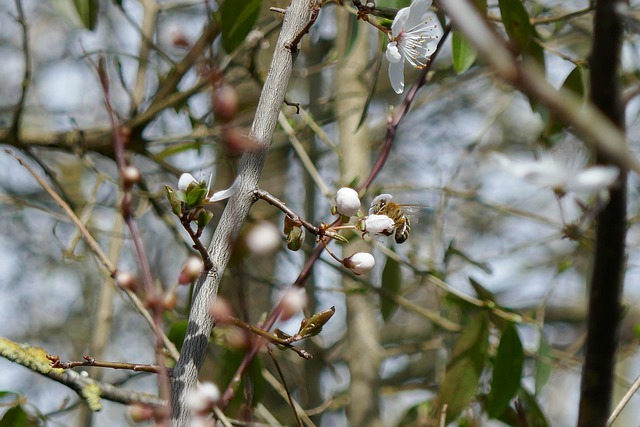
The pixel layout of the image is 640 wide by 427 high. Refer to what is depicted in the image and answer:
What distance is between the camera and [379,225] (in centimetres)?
89

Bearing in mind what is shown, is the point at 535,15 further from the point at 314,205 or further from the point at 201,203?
the point at 201,203

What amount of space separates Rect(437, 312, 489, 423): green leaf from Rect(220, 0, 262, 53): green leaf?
2.30 ft

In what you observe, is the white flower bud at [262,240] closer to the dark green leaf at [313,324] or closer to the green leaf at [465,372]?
the dark green leaf at [313,324]

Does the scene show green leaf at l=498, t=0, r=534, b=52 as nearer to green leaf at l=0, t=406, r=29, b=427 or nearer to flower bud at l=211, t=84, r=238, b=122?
flower bud at l=211, t=84, r=238, b=122

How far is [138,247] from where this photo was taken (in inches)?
28.5

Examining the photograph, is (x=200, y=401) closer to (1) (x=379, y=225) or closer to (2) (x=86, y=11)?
(1) (x=379, y=225)

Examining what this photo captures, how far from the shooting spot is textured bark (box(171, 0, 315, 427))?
76 centimetres

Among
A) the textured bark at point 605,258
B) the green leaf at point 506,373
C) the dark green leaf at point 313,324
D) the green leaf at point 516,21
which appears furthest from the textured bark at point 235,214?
the green leaf at point 506,373

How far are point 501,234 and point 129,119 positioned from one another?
2.39m

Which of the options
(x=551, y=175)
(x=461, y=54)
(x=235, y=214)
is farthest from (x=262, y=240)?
(x=461, y=54)

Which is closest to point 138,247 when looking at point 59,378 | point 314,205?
point 59,378

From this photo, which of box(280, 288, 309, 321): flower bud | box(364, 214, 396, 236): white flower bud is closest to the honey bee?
box(364, 214, 396, 236): white flower bud

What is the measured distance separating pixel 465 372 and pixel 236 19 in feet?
2.55

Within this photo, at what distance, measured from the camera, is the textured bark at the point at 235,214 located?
30.1 inches
